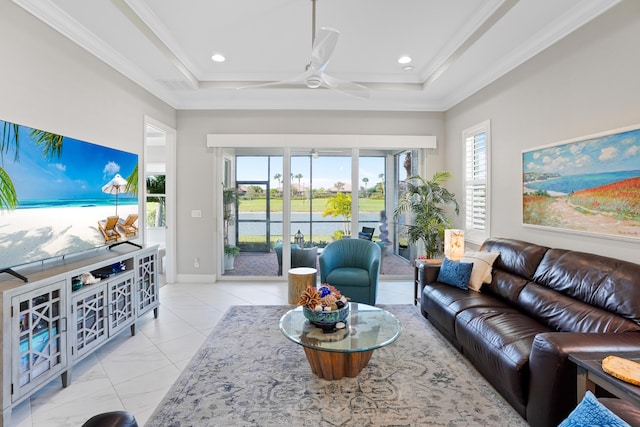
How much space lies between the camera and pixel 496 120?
3.87 m

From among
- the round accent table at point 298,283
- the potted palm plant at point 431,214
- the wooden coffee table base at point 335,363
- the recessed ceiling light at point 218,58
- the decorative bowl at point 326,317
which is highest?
the recessed ceiling light at point 218,58

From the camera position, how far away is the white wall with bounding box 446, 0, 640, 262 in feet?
7.58

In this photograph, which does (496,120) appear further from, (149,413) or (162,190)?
(162,190)

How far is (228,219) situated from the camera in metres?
5.39

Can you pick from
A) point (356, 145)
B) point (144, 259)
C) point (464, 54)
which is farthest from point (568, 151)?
point (144, 259)

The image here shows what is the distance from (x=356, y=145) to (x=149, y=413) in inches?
171

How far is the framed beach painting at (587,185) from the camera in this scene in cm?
227

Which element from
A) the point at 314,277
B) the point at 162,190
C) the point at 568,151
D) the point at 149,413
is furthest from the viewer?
the point at 162,190

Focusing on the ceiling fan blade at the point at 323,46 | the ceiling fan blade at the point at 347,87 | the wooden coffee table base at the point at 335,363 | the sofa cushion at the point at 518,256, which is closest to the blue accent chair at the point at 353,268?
the sofa cushion at the point at 518,256

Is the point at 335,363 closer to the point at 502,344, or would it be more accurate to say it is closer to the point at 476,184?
the point at 502,344

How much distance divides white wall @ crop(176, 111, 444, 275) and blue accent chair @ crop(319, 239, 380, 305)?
205 cm

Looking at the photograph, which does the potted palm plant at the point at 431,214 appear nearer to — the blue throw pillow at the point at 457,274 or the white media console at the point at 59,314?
the blue throw pillow at the point at 457,274

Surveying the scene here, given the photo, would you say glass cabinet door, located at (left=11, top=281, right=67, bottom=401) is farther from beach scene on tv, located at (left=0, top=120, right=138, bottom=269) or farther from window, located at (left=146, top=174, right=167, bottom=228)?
window, located at (left=146, top=174, right=167, bottom=228)

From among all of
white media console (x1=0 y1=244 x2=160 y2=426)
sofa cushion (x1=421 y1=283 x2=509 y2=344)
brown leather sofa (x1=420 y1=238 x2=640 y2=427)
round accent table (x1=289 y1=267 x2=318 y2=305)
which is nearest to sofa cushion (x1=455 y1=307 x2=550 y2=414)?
brown leather sofa (x1=420 y1=238 x2=640 y2=427)
